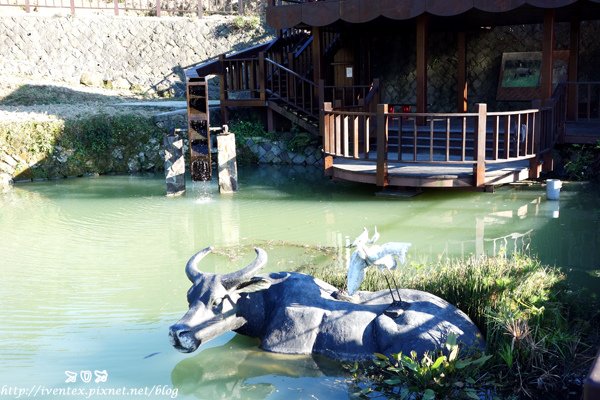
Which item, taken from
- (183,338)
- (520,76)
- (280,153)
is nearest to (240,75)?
(280,153)

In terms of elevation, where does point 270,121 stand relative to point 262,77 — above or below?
below

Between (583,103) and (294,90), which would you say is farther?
(583,103)

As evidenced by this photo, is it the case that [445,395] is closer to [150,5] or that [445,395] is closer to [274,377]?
[274,377]

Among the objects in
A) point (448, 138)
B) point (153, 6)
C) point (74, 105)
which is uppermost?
point (153, 6)

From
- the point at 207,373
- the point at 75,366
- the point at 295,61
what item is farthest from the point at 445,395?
the point at 295,61

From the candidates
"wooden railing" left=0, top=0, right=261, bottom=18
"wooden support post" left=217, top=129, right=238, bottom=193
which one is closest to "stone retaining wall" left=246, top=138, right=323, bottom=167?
"wooden support post" left=217, top=129, right=238, bottom=193

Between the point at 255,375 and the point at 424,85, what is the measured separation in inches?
383

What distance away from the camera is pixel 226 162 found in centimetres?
1305

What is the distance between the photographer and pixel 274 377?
17.4ft

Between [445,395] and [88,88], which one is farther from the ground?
[88,88]

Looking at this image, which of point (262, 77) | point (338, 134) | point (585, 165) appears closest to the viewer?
point (338, 134)

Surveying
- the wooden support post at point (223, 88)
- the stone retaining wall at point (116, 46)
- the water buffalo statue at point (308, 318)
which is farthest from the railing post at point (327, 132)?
the stone retaining wall at point (116, 46)

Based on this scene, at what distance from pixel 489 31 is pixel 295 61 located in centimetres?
582

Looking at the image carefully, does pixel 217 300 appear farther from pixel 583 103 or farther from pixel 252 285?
pixel 583 103
